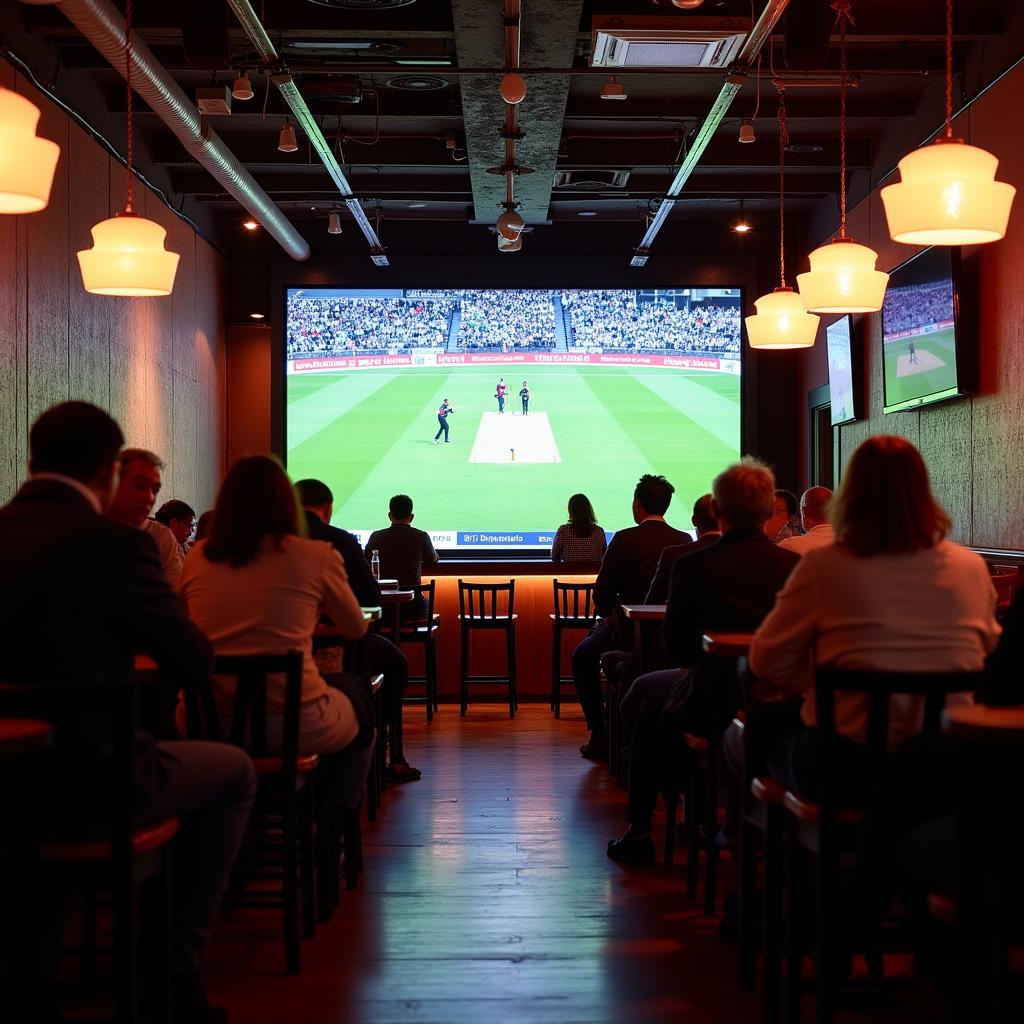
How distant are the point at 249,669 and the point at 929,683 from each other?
1530 millimetres

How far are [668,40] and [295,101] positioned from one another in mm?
2166

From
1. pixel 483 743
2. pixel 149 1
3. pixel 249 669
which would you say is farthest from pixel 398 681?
pixel 149 1

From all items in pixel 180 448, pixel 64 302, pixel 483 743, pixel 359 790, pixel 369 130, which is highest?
pixel 369 130

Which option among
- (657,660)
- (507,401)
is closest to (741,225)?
(507,401)

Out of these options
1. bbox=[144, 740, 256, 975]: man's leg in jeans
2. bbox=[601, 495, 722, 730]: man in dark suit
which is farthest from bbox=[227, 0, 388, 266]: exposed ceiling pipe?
bbox=[144, 740, 256, 975]: man's leg in jeans

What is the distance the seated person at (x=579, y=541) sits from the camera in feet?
27.1

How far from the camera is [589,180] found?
30.8ft

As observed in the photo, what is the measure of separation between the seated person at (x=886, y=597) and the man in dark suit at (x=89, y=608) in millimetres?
1284

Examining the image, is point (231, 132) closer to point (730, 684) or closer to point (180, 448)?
point (180, 448)

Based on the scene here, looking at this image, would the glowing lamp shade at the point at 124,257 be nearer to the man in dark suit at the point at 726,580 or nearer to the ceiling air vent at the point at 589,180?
the man in dark suit at the point at 726,580

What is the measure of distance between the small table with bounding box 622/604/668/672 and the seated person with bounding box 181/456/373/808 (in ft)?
5.18

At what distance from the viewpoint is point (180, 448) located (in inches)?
369

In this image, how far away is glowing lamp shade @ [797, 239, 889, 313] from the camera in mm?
5098

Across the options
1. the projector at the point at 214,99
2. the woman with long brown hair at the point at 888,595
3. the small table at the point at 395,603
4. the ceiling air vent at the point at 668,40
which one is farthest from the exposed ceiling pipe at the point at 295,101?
the woman with long brown hair at the point at 888,595
